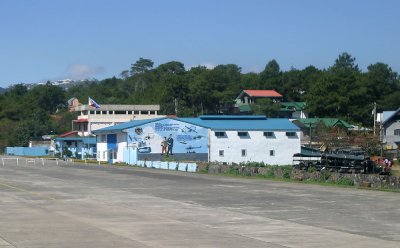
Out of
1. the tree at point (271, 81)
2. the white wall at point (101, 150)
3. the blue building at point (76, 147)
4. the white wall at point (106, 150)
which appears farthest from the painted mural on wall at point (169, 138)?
the tree at point (271, 81)

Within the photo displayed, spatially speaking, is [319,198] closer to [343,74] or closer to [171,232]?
[171,232]

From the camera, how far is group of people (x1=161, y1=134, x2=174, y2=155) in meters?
79.2

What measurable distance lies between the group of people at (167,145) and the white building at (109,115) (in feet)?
183

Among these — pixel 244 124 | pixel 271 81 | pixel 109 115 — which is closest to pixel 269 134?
pixel 244 124

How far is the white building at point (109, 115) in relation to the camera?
13612cm

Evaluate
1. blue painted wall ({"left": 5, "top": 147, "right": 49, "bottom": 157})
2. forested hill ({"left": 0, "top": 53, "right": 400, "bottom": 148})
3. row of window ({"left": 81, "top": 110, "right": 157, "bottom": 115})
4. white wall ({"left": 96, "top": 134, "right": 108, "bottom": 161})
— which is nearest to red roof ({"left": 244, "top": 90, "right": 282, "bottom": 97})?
forested hill ({"left": 0, "top": 53, "right": 400, "bottom": 148})

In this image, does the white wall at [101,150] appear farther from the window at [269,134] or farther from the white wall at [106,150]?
the window at [269,134]

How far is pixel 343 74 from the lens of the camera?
377 ft

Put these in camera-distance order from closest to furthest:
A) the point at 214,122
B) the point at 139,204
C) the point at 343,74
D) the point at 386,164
A: 1. the point at 139,204
2. the point at 386,164
3. the point at 214,122
4. the point at 343,74

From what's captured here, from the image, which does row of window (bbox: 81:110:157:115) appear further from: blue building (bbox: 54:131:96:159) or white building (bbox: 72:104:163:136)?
blue building (bbox: 54:131:96:159)

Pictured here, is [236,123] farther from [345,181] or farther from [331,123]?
[345,181]

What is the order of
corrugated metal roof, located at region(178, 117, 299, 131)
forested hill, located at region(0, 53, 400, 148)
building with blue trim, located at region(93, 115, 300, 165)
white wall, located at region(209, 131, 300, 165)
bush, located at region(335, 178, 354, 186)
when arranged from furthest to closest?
forested hill, located at region(0, 53, 400, 148) → corrugated metal roof, located at region(178, 117, 299, 131) → building with blue trim, located at region(93, 115, 300, 165) → white wall, located at region(209, 131, 300, 165) → bush, located at region(335, 178, 354, 186)

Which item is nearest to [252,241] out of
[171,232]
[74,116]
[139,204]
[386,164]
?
[171,232]

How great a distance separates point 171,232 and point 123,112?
123 meters
